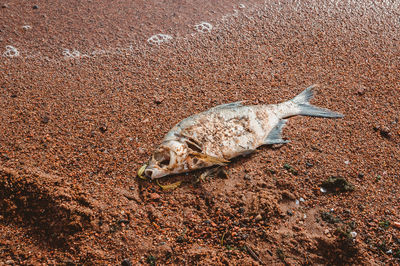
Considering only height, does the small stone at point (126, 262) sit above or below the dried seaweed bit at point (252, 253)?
below

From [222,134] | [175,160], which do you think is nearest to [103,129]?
[175,160]

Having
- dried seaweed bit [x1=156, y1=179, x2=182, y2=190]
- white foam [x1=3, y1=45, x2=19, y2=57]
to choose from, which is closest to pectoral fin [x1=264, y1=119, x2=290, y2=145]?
dried seaweed bit [x1=156, y1=179, x2=182, y2=190]

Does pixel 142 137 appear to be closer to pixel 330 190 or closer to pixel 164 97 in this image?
pixel 164 97

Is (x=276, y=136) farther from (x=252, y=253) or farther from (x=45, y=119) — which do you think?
(x=45, y=119)

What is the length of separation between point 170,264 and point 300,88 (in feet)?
10.6

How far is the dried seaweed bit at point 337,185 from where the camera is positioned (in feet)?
11.5

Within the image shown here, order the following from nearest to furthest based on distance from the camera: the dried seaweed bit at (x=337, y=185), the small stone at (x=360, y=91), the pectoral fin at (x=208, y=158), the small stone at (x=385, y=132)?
→ the dried seaweed bit at (x=337, y=185)
the pectoral fin at (x=208, y=158)
the small stone at (x=385, y=132)
the small stone at (x=360, y=91)

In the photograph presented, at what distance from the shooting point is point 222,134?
3.87 m

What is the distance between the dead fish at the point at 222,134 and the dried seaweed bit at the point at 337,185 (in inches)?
31.3

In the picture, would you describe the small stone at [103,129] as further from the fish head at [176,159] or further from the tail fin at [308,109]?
the tail fin at [308,109]

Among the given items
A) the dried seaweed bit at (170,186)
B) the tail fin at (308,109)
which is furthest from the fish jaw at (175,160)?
the tail fin at (308,109)

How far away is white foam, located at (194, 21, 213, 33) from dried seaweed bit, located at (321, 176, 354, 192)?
3.49 m

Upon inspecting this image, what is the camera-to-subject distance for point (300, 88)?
4645mm

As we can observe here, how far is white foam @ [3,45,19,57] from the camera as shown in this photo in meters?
5.02
